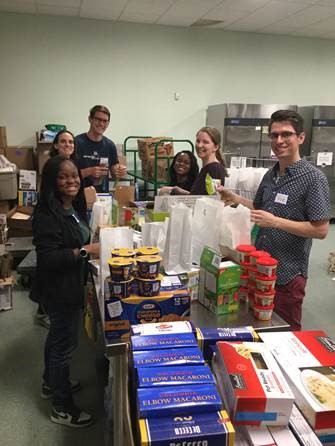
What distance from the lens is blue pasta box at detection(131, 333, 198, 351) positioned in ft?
3.44

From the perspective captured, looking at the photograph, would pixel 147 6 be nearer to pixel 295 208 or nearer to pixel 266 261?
pixel 295 208

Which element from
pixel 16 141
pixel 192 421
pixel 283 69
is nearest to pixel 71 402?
pixel 192 421

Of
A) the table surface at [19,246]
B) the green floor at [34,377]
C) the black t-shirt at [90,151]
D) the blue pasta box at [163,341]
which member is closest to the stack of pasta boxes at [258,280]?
the blue pasta box at [163,341]

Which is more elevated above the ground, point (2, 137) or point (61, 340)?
point (2, 137)

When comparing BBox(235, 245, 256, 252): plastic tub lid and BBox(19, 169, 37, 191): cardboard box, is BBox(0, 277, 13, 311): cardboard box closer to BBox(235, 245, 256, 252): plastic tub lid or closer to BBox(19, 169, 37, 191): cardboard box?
BBox(19, 169, 37, 191): cardboard box

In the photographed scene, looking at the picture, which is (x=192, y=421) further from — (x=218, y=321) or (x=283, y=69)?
(x=283, y=69)

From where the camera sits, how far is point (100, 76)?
568 cm

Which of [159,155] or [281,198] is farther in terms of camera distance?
[159,155]

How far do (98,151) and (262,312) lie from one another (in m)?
2.45

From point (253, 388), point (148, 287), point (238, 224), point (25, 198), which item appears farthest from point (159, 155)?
point (253, 388)

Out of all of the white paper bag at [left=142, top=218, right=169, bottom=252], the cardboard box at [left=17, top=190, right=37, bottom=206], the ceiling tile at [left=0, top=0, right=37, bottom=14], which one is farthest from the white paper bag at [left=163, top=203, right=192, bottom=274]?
the ceiling tile at [left=0, top=0, right=37, bottom=14]

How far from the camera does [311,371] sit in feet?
3.29

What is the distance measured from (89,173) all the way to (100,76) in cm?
313

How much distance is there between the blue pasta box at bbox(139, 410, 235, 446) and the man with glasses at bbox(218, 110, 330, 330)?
1.02 meters
